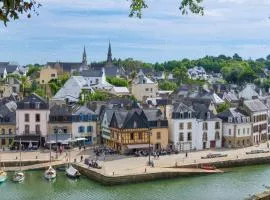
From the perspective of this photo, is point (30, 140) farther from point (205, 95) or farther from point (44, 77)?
point (44, 77)

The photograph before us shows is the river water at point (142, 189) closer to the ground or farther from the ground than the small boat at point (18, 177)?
closer to the ground

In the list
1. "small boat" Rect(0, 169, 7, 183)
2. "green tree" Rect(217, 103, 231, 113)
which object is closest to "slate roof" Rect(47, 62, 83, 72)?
"green tree" Rect(217, 103, 231, 113)

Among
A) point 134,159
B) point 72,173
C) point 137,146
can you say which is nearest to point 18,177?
point 72,173

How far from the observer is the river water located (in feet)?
100

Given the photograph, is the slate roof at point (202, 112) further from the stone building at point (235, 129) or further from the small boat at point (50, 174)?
the small boat at point (50, 174)

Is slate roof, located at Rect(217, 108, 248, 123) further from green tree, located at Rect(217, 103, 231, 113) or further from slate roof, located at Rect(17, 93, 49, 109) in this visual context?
slate roof, located at Rect(17, 93, 49, 109)

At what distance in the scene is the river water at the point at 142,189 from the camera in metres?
30.6

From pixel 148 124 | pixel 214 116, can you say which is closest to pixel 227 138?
pixel 214 116

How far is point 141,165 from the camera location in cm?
3719

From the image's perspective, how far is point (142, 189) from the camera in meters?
32.8

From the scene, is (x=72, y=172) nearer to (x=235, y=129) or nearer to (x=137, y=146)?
(x=137, y=146)

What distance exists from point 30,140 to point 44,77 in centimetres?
3459

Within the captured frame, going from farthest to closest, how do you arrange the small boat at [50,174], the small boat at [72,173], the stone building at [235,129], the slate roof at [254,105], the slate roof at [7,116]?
the slate roof at [254,105]
the stone building at [235,129]
the slate roof at [7,116]
the small boat at [72,173]
the small boat at [50,174]

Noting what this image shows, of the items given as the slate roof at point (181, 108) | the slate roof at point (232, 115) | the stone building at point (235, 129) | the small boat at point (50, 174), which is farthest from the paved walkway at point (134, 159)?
the slate roof at point (181, 108)
